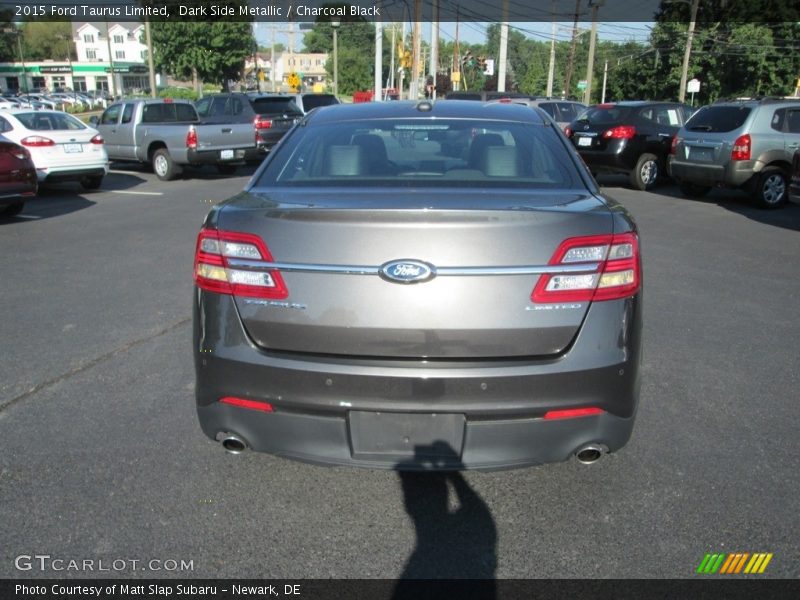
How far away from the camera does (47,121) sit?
43.4 feet

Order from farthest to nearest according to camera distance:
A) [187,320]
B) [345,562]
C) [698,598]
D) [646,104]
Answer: [646,104] < [187,320] < [345,562] < [698,598]

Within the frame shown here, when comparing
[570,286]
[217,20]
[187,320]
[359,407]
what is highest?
[217,20]

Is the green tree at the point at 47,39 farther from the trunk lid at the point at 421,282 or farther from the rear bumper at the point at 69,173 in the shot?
the trunk lid at the point at 421,282

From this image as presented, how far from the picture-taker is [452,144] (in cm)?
366

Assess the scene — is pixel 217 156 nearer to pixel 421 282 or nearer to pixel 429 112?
pixel 429 112

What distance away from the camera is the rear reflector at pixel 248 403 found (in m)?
2.63

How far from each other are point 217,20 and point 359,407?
63.9m

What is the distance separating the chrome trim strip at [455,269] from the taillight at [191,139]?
14.2m

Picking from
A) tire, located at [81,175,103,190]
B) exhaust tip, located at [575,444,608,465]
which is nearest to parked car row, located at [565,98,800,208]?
tire, located at [81,175,103,190]

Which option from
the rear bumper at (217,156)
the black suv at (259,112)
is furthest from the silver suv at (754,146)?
the rear bumper at (217,156)

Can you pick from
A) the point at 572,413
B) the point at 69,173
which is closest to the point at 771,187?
the point at 572,413

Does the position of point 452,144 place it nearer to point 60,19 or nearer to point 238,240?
point 238,240

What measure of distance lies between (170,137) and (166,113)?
148 cm

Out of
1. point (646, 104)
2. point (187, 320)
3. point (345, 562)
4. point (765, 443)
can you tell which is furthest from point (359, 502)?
point (646, 104)
